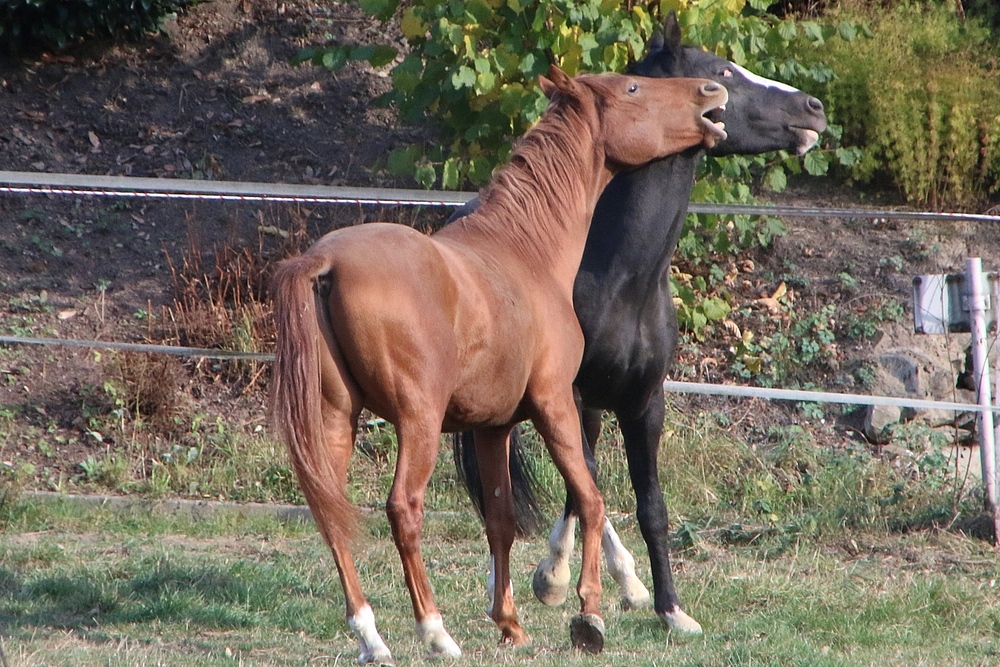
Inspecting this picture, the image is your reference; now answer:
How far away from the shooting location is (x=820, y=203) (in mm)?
9477

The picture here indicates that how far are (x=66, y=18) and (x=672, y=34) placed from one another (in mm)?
6267

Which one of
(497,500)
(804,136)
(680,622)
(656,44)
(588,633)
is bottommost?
(680,622)

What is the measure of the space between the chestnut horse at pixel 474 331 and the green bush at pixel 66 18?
6.36 meters

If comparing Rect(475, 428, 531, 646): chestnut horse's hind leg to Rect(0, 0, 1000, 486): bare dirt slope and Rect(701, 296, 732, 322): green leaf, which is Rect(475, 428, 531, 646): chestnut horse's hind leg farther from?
Rect(701, 296, 732, 322): green leaf

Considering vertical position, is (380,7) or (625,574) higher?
(380,7)

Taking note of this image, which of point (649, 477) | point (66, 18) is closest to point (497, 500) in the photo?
point (649, 477)

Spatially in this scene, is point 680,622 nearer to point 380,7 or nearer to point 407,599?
point 407,599

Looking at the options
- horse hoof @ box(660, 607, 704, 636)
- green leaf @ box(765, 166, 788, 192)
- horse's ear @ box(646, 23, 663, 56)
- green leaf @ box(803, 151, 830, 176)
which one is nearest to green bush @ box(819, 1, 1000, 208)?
green leaf @ box(803, 151, 830, 176)

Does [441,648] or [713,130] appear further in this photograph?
[713,130]

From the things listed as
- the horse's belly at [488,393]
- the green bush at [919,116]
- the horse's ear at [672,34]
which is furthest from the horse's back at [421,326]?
the green bush at [919,116]

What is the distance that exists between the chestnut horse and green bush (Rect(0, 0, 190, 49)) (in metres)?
6.36

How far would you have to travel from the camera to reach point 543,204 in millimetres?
4387

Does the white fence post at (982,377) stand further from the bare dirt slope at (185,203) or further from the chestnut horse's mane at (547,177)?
the chestnut horse's mane at (547,177)

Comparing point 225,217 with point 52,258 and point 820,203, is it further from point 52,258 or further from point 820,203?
point 820,203
